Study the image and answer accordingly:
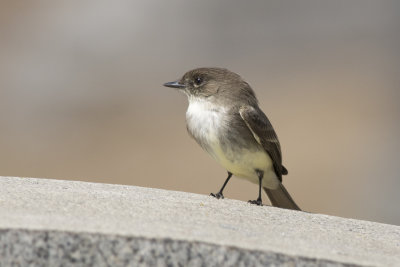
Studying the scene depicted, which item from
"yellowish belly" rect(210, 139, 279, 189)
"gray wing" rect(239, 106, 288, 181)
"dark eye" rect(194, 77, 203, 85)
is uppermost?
"dark eye" rect(194, 77, 203, 85)

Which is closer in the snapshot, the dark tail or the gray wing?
the gray wing

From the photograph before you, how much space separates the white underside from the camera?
704cm

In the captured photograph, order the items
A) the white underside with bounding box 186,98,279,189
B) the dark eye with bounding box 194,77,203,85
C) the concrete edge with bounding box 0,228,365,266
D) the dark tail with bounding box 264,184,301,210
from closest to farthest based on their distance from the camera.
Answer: the concrete edge with bounding box 0,228,365,266 < the white underside with bounding box 186,98,279,189 < the dark eye with bounding box 194,77,203,85 < the dark tail with bounding box 264,184,301,210

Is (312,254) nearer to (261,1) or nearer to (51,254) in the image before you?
(51,254)

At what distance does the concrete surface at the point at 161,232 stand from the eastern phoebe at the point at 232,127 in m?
1.17

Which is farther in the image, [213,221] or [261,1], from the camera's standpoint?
[261,1]

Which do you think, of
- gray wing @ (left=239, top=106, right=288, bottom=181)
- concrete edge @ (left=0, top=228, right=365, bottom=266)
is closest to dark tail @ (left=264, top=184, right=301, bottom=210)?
gray wing @ (left=239, top=106, right=288, bottom=181)

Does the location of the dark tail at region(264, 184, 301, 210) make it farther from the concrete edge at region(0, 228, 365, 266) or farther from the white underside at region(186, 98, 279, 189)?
the concrete edge at region(0, 228, 365, 266)

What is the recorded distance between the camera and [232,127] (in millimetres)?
7059

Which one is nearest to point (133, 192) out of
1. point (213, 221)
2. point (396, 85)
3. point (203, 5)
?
point (213, 221)

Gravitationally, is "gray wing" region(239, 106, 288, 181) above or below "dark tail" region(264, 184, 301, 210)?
above

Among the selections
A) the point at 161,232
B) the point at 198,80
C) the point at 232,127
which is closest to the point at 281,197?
the point at 232,127

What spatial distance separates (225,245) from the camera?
408 cm

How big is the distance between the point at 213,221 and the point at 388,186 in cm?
1012
